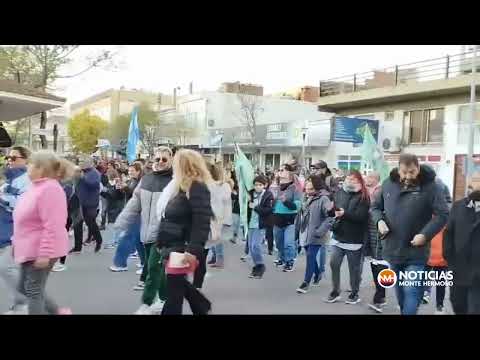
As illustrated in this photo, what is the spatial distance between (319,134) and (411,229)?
56.6ft

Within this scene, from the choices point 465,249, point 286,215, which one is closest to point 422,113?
point 286,215

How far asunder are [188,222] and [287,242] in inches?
154

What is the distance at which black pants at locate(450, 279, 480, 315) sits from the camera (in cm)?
457

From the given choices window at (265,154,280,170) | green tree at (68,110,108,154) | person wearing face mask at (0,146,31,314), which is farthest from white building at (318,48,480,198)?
green tree at (68,110,108,154)

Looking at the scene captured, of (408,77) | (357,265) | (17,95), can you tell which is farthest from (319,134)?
(357,265)

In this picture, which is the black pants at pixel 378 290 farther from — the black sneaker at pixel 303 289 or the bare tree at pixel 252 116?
the bare tree at pixel 252 116

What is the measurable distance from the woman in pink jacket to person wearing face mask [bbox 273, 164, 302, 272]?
14.0 ft

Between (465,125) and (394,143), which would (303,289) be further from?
(465,125)

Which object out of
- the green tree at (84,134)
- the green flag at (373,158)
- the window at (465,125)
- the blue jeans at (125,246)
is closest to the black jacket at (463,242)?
the green flag at (373,158)

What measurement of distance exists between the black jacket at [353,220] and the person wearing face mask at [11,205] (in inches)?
134

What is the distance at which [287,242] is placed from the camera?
8.44 metres
